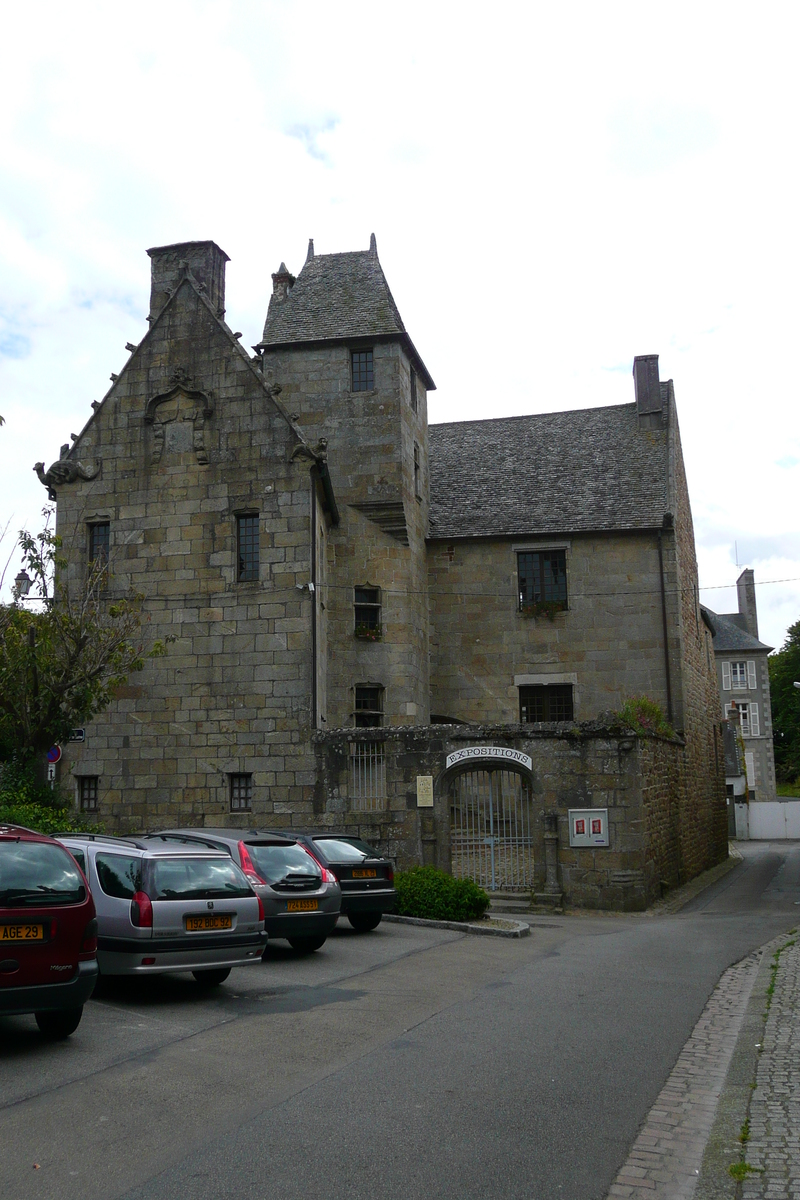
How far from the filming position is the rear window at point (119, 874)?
406 inches

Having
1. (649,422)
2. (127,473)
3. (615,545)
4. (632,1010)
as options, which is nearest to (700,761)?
(615,545)

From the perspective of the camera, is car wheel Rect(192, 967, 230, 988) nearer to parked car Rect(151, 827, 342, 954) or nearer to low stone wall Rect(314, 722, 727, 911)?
parked car Rect(151, 827, 342, 954)

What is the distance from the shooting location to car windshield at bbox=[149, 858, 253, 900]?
10.3 m

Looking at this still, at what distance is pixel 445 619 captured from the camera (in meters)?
28.4

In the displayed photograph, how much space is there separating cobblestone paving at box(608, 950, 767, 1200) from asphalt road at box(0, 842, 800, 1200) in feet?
0.39

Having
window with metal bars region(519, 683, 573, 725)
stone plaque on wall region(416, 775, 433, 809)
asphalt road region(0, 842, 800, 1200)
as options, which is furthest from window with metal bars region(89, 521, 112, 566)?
asphalt road region(0, 842, 800, 1200)

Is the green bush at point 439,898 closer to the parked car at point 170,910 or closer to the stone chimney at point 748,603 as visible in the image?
the parked car at point 170,910

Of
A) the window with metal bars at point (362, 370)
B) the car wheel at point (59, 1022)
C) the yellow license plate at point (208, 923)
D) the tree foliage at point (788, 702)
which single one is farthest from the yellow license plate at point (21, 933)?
the tree foliage at point (788, 702)

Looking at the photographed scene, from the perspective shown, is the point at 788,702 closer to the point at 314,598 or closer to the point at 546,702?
the point at 546,702

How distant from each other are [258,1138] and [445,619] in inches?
889

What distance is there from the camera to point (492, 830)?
20312mm

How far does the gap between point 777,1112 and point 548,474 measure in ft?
80.0

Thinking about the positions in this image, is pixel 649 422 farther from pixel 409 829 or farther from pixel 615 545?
pixel 409 829

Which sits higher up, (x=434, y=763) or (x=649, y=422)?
(x=649, y=422)
